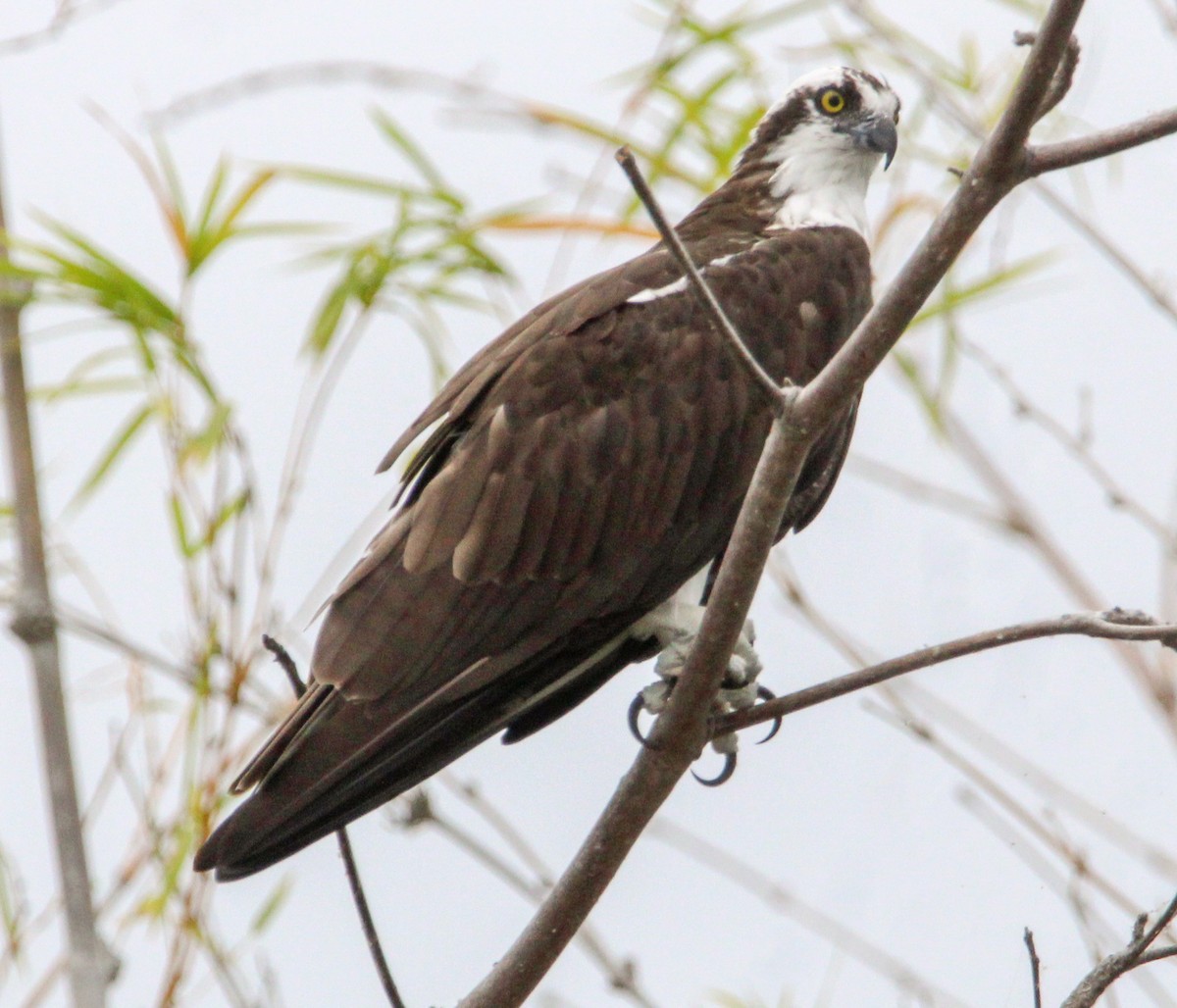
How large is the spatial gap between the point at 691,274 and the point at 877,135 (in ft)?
5.05

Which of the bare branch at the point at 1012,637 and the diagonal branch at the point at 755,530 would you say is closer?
the diagonal branch at the point at 755,530

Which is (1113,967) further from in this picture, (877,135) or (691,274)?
(877,135)

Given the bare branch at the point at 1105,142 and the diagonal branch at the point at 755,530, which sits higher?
the bare branch at the point at 1105,142

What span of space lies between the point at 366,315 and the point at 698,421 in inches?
40.7

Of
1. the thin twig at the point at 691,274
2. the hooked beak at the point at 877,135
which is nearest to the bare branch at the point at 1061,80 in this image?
the thin twig at the point at 691,274

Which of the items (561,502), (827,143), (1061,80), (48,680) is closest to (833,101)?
(827,143)

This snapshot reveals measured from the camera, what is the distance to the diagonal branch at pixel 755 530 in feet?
5.62

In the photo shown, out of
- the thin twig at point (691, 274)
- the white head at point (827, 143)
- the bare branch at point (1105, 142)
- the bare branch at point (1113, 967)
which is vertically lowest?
the bare branch at point (1113, 967)

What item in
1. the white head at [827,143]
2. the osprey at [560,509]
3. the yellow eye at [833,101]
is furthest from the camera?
the yellow eye at [833,101]

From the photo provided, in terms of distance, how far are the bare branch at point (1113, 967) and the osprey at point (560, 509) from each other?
0.82 meters

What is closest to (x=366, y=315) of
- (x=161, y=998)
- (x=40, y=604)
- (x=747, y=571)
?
(x=40, y=604)

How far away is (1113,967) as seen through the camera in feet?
5.91

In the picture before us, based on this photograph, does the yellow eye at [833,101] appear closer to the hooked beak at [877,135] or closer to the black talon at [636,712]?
the hooked beak at [877,135]

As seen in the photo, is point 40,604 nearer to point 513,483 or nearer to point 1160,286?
point 513,483
